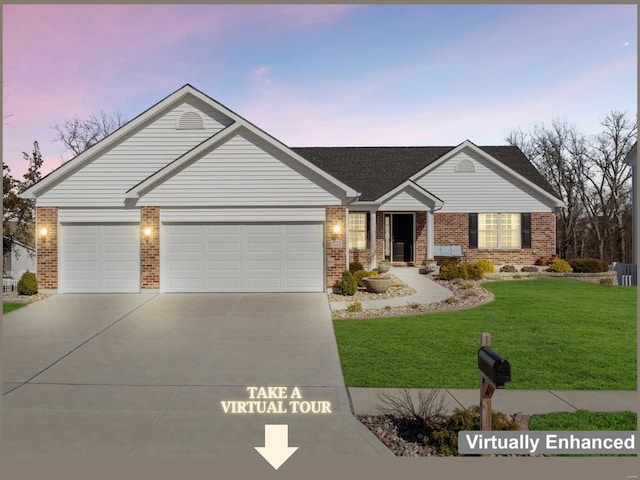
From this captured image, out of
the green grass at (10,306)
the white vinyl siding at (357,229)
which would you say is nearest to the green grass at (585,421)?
the green grass at (10,306)

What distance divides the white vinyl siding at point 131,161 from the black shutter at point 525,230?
15.6m

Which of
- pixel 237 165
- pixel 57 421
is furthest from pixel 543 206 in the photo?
pixel 57 421

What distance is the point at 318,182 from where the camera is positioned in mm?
15258

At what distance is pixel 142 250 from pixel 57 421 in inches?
412

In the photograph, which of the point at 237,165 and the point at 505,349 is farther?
the point at 237,165

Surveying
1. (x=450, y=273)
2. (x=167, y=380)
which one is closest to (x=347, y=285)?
(x=450, y=273)

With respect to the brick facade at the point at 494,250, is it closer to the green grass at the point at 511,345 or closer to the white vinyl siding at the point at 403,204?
the white vinyl siding at the point at 403,204

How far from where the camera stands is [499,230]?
76.0 feet

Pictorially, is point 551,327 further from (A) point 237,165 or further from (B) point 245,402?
(A) point 237,165

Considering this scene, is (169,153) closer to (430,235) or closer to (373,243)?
(373,243)

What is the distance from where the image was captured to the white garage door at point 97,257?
15.6 m

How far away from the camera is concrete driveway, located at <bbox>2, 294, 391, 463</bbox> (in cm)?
489

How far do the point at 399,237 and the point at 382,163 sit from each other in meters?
4.68

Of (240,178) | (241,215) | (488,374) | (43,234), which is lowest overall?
(488,374)
